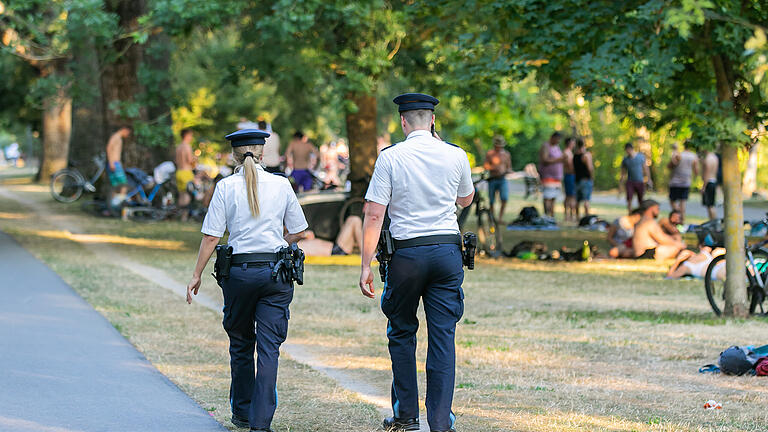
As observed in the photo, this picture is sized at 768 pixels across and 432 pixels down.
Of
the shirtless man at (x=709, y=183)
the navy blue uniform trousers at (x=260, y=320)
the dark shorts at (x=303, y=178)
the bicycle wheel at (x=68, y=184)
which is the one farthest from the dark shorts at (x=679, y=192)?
the navy blue uniform trousers at (x=260, y=320)

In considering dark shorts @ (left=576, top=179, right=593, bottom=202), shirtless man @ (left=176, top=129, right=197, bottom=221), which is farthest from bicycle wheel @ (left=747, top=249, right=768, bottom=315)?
shirtless man @ (left=176, top=129, right=197, bottom=221)

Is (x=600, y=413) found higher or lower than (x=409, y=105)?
lower

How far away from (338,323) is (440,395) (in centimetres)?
470

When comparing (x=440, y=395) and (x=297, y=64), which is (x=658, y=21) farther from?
(x=297, y=64)

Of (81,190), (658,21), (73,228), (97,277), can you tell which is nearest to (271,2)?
(97,277)

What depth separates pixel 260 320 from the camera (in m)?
5.91

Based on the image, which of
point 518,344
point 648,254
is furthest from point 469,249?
point 648,254

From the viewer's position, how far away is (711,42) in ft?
34.3

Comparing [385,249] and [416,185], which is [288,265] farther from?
[416,185]

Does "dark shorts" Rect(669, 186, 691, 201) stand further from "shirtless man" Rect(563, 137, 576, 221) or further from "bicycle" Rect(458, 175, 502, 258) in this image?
"bicycle" Rect(458, 175, 502, 258)

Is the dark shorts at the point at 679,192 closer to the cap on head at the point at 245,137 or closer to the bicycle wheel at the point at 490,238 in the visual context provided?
the bicycle wheel at the point at 490,238

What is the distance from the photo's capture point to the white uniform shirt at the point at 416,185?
227 inches

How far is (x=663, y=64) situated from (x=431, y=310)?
17.6ft

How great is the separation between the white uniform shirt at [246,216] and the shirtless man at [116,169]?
1739 centimetres
